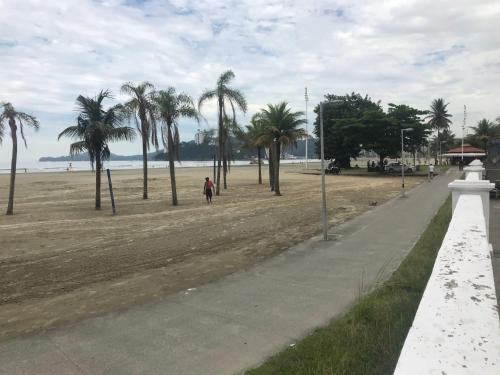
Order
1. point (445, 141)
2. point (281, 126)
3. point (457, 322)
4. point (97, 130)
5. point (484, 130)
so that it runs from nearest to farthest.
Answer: point (457, 322), point (97, 130), point (281, 126), point (484, 130), point (445, 141)

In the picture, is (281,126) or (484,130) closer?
(281,126)

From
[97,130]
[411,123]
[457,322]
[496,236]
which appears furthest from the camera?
[411,123]

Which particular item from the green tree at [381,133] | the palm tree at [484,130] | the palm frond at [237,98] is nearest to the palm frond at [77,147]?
the palm frond at [237,98]

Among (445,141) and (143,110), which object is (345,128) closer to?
(143,110)

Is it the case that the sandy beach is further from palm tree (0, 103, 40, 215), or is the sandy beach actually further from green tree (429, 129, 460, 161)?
green tree (429, 129, 460, 161)

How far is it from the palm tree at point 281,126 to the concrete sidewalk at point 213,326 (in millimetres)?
18680

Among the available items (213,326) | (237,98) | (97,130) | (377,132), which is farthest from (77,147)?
(377,132)

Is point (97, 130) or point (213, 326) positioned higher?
point (97, 130)

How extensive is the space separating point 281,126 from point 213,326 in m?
22.9

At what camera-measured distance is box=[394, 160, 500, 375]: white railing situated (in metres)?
1.76

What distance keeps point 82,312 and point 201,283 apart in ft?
7.87

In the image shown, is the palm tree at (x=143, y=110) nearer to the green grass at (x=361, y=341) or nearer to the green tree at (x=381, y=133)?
the green grass at (x=361, y=341)

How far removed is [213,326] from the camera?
6.12 meters

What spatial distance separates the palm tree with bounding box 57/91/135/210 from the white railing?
20730mm
